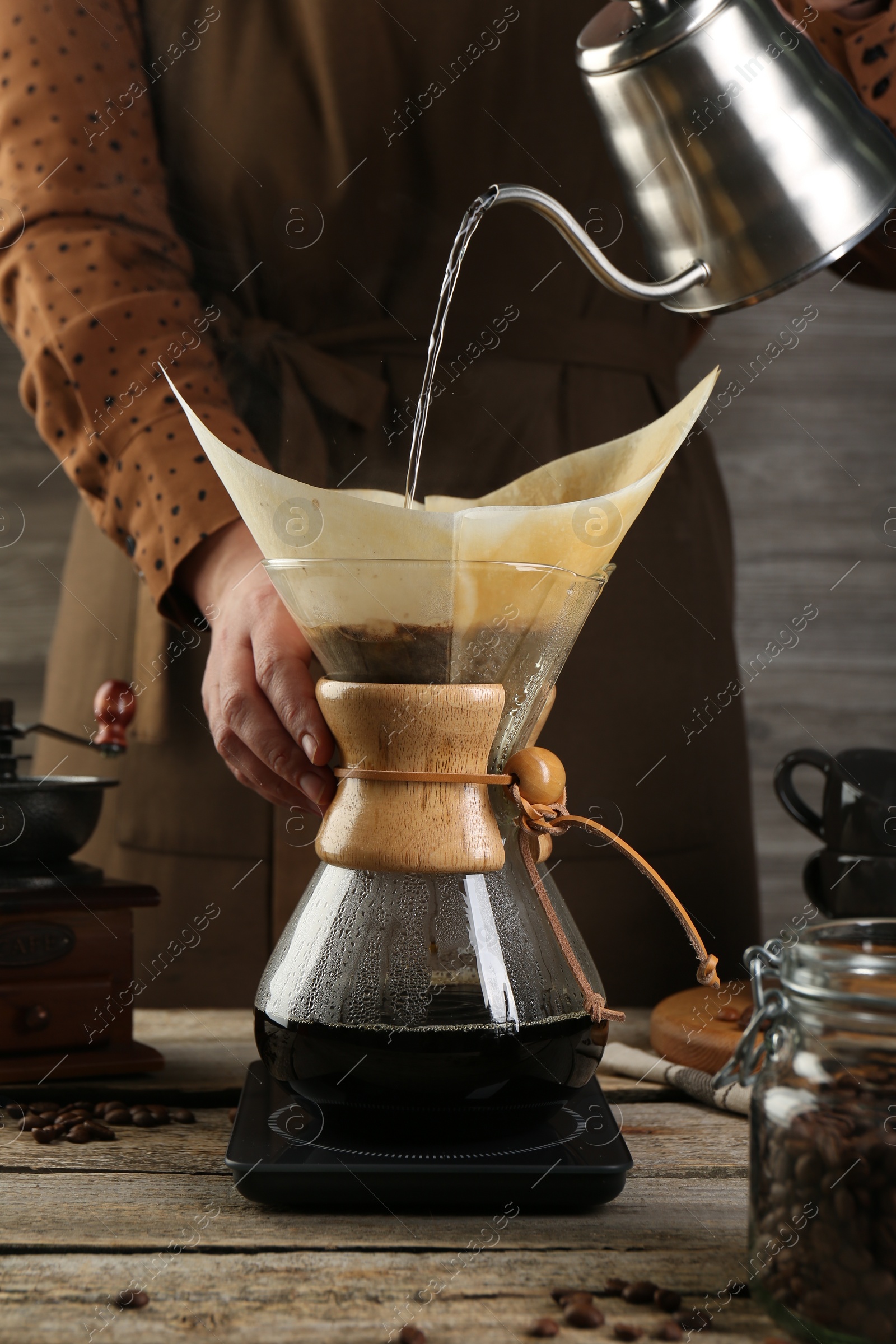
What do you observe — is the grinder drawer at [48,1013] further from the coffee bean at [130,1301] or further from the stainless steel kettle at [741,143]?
the stainless steel kettle at [741,143]

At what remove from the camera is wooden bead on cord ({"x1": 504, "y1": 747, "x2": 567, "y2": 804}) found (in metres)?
0.50

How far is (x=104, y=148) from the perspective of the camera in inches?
35.2

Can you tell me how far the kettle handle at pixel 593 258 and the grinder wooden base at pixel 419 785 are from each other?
26 centimetres

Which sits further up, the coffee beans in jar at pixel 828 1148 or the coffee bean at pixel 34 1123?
the coffee bean at pixel 34 1123

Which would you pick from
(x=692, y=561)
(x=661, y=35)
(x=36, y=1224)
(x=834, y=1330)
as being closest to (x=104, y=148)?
(x=661, y=35)

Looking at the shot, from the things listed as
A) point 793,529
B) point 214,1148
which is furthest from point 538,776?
point 793,529

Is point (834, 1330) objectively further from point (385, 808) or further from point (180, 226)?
point (180, 226)

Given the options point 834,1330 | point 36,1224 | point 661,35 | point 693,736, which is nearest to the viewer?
point 834,1330

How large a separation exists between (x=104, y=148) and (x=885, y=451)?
3.91 ft

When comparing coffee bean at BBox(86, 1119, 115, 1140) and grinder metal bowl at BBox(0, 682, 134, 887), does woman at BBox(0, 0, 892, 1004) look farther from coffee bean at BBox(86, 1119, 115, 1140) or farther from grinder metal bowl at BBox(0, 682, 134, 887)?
coffee bean at BBox(86, 1119, 115, 1140)

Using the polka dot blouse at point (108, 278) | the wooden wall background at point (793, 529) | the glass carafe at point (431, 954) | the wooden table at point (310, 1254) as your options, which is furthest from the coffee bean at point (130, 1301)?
the wooden wall background at point (793, 529)

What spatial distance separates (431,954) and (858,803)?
48cm

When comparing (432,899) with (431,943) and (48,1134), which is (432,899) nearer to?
(431,943)

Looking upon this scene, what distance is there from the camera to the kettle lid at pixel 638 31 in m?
0.61
